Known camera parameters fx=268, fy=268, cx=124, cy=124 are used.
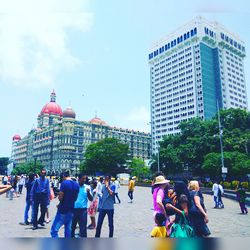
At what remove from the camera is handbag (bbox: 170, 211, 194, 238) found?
388cm

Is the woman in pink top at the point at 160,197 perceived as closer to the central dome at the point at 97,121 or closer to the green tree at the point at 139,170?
the green tree at the point at 139,170

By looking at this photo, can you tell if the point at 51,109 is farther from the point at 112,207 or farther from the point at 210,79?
the point at 112,207

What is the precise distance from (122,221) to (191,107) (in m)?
89.9

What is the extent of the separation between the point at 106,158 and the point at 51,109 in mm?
51186

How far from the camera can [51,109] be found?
4186 inches

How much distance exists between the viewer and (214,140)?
37.4 metres

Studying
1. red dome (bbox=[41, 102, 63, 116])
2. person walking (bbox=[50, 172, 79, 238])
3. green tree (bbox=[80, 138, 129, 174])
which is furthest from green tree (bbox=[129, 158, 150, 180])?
person walking (bbox=[50, 172, 79, 238])

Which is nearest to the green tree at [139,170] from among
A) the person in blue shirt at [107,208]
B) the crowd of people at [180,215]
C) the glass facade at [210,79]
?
the glass facade at [210,79]

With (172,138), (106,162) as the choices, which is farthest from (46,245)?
(106,162)

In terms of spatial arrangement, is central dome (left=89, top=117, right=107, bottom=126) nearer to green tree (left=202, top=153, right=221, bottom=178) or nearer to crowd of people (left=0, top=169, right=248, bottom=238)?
green tree (left=202, top=153, right=221, bottom=178)

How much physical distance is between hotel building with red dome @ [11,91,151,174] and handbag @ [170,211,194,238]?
271ft

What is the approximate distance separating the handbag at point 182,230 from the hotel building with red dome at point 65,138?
82.6 meters

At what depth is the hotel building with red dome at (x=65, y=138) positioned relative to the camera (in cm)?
9038

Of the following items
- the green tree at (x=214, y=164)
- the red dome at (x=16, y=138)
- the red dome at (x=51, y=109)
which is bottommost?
the green tree at (x=214, y=164)
